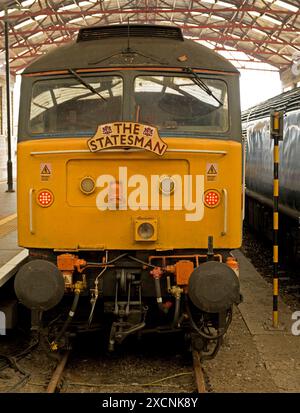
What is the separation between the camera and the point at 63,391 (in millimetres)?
5867

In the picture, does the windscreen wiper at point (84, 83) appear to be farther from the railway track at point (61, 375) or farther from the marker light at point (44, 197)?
the railway track at point (61, 375)

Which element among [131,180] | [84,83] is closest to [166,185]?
[131,180]

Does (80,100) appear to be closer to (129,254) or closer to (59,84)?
(59,84)

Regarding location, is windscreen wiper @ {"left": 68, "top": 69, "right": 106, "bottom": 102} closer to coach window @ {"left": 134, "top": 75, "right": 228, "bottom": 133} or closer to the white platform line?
coach window @ {"left": 134, "top": 75, "right": 228, "bottom": 133}

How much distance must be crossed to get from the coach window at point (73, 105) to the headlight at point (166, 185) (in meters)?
0.81

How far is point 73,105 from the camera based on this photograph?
658cm

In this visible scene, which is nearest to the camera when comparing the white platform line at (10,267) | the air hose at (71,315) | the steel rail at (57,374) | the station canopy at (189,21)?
the steel rail at (57,374)

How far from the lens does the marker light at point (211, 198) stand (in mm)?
6406

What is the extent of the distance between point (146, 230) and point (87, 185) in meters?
0.78

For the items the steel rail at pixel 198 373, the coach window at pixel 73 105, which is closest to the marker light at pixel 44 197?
the coach window at pixel 73 105

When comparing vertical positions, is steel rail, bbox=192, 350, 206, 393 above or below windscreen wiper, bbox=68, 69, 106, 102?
below

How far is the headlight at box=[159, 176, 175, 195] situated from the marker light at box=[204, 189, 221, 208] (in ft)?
1.21

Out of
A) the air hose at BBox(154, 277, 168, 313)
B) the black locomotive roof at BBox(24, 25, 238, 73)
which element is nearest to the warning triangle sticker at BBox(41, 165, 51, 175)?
the black locomotive roof at BBox(24, 25, 238, 73)

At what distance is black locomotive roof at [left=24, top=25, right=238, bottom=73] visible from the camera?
654cm
